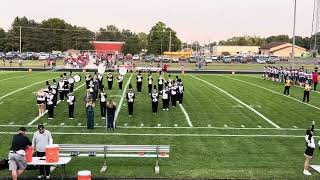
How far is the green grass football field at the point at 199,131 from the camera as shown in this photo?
13.6m

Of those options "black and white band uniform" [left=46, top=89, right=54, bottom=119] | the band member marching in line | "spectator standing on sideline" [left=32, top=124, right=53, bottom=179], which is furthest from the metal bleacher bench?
the band member marching in line

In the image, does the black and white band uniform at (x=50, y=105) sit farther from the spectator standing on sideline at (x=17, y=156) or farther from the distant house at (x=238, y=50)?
the distant house at (x=238, y=50)

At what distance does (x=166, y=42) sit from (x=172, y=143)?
10598 cm

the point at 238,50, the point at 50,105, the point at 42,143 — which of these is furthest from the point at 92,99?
the point at 238,50

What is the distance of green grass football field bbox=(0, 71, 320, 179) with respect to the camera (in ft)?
44.8

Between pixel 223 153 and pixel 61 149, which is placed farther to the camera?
pixel 223 153

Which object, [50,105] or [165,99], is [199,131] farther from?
[50,105]

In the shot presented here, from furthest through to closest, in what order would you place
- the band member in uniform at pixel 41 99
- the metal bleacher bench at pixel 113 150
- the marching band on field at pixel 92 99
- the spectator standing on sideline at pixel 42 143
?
the band member in uniform at pixel 41 99, the marching band on field at pixel 92 99, the metal bleacher bench at pixel 113 150, the spectator standing on sideline at pixel 42 143

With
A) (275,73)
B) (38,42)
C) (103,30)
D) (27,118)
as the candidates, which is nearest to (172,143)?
(27,118)

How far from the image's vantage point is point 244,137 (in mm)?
18469

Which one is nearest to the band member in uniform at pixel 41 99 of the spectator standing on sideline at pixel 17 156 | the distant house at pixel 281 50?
the spectator standing on sideline at pixel 17 156

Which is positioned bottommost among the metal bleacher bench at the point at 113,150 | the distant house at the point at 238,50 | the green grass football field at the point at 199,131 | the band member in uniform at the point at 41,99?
the green grass football field at the point at 199,131

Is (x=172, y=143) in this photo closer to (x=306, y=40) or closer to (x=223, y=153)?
(x=223, y=153)

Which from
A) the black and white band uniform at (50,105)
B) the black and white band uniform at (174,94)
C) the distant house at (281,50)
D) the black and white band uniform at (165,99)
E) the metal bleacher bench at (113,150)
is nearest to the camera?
the metal bleacher bench at (113,150)
